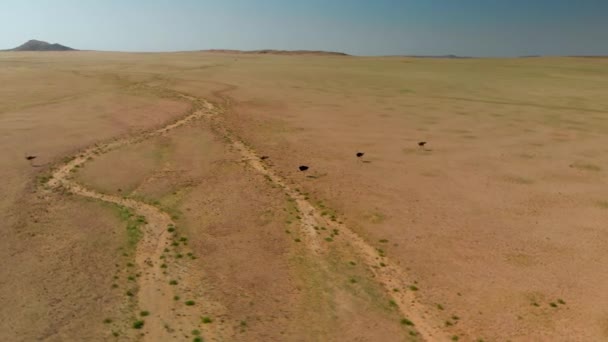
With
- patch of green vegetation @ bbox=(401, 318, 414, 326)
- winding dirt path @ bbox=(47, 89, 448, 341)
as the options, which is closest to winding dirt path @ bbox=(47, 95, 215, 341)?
winding dirt path @ bbox=(47, 89, 448, 341)

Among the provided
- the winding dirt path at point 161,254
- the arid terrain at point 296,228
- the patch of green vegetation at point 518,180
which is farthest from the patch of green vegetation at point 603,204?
the winding dirt path at point 161,254

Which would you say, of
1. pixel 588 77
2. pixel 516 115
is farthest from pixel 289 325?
pixel 588 77

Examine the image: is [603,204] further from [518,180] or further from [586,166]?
[586,166]

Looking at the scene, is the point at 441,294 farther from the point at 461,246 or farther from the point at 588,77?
the point at 588,77

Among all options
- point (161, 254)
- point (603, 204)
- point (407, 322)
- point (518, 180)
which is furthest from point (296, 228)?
point (603, 204)

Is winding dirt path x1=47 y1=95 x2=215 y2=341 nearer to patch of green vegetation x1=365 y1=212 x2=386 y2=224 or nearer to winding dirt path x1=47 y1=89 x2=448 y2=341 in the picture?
winding dirt path x1=47 y1=89 x2=448 y2=341

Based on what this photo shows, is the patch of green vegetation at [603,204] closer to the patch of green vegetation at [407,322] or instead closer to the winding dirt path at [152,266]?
the patch of green vegetation at [407,322]
